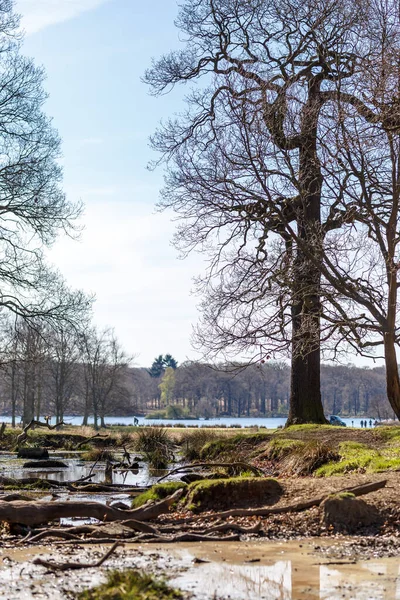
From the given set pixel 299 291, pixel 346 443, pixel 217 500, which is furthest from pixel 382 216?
pixel 217 500

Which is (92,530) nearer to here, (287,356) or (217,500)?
(217,500)

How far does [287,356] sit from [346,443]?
327 centimetres

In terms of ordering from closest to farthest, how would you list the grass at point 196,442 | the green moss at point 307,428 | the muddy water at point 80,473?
the muddy water at point 80,473, the green moss at point 307,428, the grass at point 196,442

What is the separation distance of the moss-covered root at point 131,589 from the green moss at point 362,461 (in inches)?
300

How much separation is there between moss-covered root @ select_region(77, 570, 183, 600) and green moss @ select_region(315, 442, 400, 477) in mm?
7610

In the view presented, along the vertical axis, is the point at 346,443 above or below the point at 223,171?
below

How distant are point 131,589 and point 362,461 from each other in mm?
9093

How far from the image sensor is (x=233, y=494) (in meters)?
11.8

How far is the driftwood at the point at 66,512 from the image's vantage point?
1004cm

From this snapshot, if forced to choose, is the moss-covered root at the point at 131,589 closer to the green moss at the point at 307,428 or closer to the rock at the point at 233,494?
the rock at the point at 233,494

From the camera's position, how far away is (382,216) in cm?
1566

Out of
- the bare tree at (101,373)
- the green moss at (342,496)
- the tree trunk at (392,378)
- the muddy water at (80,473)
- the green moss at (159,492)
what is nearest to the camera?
the green moss at (342,496)

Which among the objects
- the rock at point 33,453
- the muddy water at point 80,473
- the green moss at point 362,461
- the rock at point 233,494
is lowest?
the muddy water at point 80,473

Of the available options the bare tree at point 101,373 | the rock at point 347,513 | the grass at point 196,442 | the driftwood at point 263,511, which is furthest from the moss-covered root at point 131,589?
the bare tree at point 101,373
